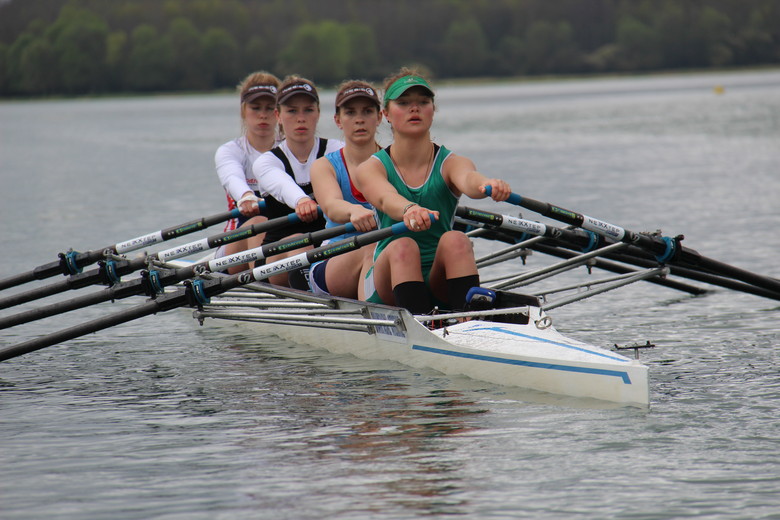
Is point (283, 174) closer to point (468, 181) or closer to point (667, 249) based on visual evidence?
point (468, 181)

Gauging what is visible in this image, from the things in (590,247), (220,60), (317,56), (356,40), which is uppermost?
(356,40)

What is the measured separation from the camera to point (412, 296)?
7180 mm

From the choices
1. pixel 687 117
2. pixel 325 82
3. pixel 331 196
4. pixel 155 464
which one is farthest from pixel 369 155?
pixel 325 82

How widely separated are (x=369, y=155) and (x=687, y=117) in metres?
44.3

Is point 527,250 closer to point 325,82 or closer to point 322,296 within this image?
point 322,296

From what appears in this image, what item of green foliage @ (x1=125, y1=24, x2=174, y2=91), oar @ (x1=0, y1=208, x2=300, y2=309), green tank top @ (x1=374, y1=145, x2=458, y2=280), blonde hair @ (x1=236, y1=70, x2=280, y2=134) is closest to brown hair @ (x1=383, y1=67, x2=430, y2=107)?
green tank top @ (x1=374, y1=145, x2=458, y2=280)

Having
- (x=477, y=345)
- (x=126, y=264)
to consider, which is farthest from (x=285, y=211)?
(x=477, y=345)

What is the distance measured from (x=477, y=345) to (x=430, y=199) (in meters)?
1.00

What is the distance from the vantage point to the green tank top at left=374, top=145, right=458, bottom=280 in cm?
716

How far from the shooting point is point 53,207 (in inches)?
848

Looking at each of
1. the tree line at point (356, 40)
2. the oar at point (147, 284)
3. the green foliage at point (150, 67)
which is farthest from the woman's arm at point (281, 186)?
the green foliage at point (150, 67)

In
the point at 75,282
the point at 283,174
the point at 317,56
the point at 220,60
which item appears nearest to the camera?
the point at 283,174

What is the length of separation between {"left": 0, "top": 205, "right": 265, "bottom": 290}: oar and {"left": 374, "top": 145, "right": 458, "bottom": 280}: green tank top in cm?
213

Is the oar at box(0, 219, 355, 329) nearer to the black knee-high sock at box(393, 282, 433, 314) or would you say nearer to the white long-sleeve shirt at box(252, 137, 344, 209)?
the white long-sleeve shirt at box(252, 137, 344, 209)
